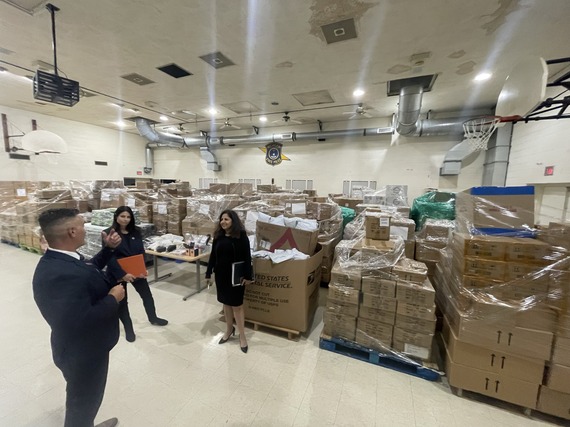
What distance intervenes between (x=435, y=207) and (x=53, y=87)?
19.0 feet

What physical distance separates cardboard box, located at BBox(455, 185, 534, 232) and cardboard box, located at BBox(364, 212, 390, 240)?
0.72 meters

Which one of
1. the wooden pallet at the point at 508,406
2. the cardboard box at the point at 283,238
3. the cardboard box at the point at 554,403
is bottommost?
the wooden pallet at the point at 508,406

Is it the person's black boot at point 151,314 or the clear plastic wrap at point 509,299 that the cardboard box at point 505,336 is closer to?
the clear plastic wrap at point 509,299

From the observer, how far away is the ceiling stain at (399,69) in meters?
4.02

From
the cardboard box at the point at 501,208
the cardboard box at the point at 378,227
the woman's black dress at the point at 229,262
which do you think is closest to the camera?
the cardboard box at the point at 501,208

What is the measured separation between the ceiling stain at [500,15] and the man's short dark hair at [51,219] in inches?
175

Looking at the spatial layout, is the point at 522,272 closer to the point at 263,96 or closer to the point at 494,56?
the point at 494,56

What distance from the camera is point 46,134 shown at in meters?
5.12

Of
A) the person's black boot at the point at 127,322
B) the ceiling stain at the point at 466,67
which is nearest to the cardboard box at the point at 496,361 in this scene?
the person's black boot at the point at 127,322

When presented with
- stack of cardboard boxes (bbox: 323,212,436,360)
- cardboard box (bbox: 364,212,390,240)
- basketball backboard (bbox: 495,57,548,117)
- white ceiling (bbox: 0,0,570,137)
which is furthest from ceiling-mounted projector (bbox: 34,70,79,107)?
basketball backboard (bbox: 495,57,548,117)

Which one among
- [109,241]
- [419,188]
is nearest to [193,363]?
[109,241]

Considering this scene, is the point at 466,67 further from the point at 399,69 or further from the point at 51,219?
the point at 51,219

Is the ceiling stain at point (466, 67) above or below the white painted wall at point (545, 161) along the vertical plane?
above

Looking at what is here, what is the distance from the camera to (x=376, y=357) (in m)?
2.10
